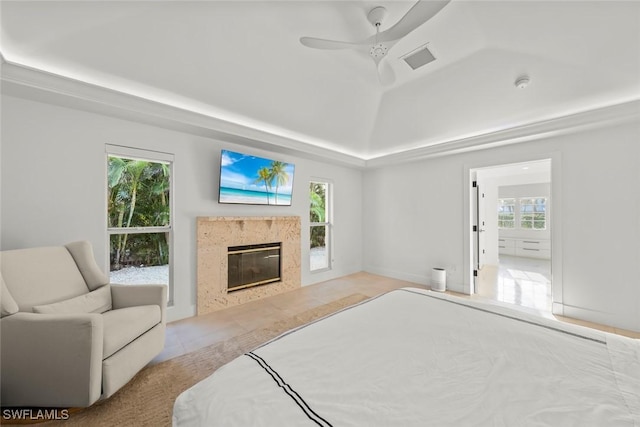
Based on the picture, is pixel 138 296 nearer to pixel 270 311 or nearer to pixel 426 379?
pixel 270 311

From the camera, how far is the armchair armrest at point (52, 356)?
161cm

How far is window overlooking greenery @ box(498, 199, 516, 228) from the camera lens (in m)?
7.86

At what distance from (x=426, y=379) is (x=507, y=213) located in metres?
9.02

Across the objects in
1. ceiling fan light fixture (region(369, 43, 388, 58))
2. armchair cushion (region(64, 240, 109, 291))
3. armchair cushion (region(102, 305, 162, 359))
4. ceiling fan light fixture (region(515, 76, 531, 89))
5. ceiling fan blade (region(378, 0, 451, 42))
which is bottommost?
armchair cushion (region(102, 305, 162, 359))

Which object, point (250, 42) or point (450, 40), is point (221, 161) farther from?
point (450, 40)

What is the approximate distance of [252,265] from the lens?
399 cm

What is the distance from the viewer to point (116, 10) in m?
2.05

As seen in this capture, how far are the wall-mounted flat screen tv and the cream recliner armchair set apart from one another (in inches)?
67.1

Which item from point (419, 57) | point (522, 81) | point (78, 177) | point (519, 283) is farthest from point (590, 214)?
point (78, 177)

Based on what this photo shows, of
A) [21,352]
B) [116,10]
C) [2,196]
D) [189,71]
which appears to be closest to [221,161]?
[189,71]

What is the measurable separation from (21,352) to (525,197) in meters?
10.1

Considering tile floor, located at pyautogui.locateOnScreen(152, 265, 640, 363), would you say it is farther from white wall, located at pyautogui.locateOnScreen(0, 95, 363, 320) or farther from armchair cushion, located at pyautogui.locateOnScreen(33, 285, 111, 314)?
armchair cushion, located at pyautogui.locateOnScreen(33, 285, 111, 314)

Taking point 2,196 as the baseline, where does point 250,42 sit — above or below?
above

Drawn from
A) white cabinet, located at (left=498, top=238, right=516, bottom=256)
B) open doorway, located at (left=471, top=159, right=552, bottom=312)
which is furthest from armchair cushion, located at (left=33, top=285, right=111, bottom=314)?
white cabinet, located at (left=498, top=238, right=516, bottom=256)
